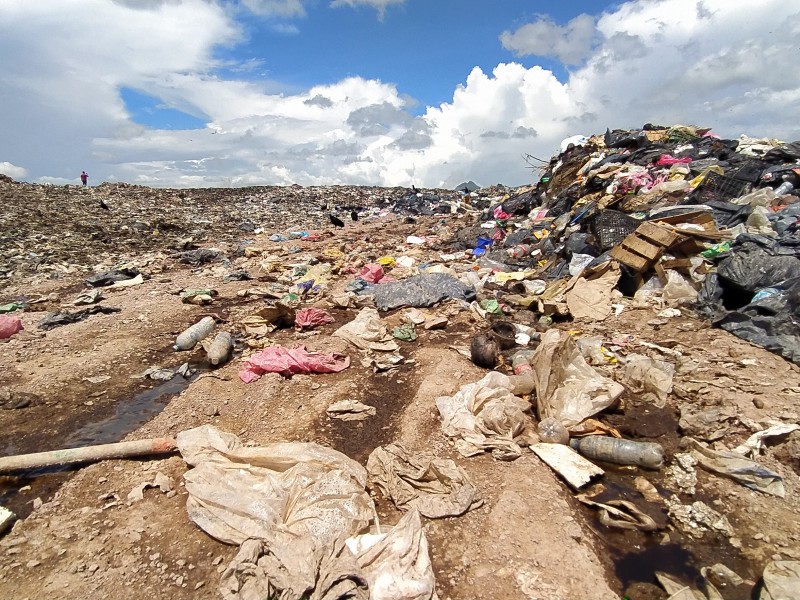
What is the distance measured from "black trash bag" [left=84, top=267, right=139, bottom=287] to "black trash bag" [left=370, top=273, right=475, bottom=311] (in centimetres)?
479

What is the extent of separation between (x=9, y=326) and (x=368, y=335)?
436 cm

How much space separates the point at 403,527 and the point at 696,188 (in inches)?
275

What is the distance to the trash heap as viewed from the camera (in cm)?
445

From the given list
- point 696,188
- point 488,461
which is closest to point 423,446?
point 488,461

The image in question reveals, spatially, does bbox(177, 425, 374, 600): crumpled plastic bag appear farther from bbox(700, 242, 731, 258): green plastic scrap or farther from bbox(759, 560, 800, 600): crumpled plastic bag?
bbox(700, 242, 731, 258): green plastic scrap

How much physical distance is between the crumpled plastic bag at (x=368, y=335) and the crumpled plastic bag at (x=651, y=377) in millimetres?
2398

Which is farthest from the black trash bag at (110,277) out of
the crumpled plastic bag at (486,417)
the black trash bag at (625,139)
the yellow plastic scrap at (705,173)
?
the black trash bag at (625,139)

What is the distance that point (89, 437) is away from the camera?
3.62m

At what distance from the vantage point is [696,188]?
6672 mm

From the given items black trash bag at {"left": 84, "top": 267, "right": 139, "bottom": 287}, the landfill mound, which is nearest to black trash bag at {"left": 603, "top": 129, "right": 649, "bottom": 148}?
the landfill mound

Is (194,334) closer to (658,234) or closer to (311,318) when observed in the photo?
(311,318)

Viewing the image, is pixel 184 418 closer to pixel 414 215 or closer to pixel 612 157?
pixel 612 157

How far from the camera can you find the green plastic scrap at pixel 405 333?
5.32 m

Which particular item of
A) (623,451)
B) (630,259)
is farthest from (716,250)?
(623,451)
